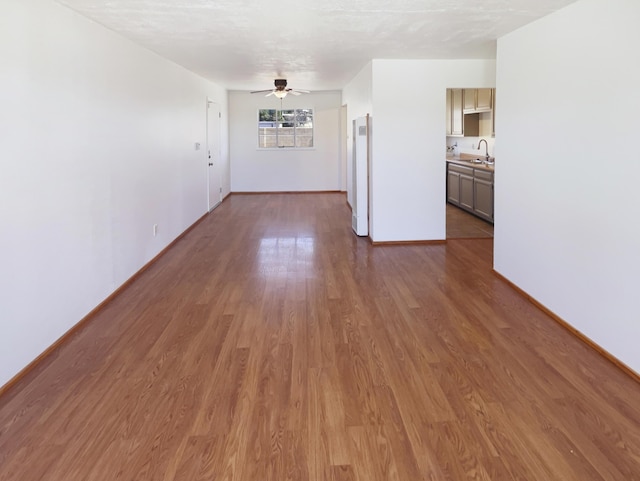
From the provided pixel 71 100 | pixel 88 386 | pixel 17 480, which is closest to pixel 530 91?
pixel 71 100

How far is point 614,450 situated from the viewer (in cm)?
217

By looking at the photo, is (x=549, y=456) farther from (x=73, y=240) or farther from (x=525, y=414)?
(x=73, y=240)

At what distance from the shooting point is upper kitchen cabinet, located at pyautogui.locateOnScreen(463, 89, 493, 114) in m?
8.07

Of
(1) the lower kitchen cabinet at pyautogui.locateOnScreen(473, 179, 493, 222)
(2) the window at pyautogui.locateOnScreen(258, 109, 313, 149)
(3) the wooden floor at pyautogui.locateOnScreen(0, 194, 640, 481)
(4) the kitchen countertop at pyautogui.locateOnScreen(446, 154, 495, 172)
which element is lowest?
(3) the wooden floor at pyautogui.locateOnScreen(0, 194, 640, 481)

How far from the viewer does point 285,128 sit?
38.5 feet

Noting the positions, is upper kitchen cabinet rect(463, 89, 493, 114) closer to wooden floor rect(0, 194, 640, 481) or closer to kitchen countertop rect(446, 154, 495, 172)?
kitchen countertop rect(446, 154, 495, 172)

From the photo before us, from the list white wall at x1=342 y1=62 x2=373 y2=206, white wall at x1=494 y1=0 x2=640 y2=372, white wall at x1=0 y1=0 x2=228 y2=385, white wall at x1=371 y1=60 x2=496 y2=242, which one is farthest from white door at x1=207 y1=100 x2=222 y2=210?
white wall at x1=494 y1=0 x2=640 y2=372

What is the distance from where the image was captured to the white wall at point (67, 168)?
2838 millimetres

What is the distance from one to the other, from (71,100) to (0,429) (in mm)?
2207

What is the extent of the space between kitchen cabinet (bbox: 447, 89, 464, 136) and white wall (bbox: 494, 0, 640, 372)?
4.92 metres

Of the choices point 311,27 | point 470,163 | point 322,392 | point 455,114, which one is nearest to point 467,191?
point 470,163

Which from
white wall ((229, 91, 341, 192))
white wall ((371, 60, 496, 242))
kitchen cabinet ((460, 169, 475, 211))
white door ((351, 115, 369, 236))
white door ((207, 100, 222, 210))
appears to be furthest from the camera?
white wall ((229, 91, 341, 192))

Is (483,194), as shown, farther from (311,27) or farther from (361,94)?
(311,27)

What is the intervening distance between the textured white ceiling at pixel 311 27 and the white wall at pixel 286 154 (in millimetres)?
5142
